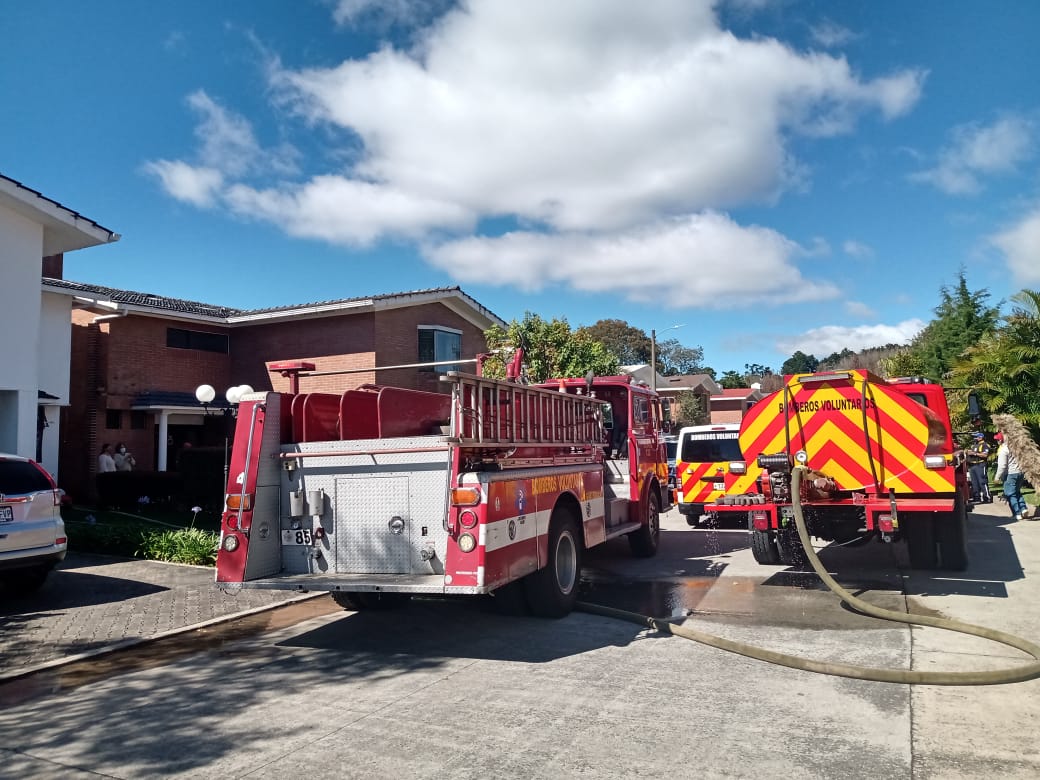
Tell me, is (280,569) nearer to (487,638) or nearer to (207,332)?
(487,638)

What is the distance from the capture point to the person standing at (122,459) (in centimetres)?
1848

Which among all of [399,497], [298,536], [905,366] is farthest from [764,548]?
[905,366]

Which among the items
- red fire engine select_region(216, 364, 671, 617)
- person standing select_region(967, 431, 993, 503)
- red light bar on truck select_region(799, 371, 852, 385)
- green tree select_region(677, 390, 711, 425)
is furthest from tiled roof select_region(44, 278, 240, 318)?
green tree select_region(677, 390, 711, 425)

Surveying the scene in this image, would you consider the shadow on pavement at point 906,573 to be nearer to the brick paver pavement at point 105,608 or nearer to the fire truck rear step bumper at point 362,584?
the fire truck rear step bumper at point 362,584

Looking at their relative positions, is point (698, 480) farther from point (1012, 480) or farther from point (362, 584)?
point (362, 584)

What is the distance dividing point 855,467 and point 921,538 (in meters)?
1.35

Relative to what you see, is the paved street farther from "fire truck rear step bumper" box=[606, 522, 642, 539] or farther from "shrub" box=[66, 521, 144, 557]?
"shrub" box=[66, 521, 144, 557]

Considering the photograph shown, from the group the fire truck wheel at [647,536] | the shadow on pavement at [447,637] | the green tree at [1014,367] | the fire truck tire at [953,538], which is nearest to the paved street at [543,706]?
the shadow on pavement at [447,637]

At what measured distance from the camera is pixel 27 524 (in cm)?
802

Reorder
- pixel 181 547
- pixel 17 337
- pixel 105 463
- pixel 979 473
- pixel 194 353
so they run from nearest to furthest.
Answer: pixel 181 547, pixel 17 337, pixel 979 473, pixel 105 463, pixel 194 353

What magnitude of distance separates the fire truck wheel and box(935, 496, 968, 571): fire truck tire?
3.74 m

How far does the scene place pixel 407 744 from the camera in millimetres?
4355

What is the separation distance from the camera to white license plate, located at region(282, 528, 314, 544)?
670 centimetres

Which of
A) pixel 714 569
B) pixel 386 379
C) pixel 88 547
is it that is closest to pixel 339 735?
pixel 714 569
